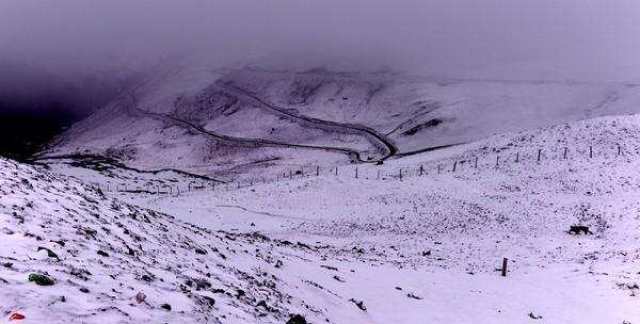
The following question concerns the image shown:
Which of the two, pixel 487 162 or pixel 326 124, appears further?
pixel 326 124

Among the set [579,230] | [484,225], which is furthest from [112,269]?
[579,230]

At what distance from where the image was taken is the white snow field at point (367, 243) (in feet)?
34.1

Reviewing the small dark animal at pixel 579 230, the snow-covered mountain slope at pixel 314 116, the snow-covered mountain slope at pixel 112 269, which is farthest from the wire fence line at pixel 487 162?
the snow-covered mountain slope at pixel 112 269

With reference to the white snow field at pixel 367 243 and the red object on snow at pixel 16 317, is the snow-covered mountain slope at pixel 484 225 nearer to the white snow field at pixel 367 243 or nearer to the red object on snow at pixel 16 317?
the white snow field at pixel 367 243

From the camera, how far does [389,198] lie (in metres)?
43.2

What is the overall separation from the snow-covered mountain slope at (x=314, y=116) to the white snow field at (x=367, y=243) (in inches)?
1387

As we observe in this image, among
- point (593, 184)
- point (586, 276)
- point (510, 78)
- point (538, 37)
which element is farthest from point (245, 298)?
A: point (538, 37)

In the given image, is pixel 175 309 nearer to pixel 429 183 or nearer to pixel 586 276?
pixel 586 276

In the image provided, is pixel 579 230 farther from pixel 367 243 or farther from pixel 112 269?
pixel 112 269

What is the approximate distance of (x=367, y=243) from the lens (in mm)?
35531

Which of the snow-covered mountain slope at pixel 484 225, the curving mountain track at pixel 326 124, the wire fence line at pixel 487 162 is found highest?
the curving mountain track at pixel 326 124

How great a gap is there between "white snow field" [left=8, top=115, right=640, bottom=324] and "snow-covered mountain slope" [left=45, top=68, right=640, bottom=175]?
3524cm

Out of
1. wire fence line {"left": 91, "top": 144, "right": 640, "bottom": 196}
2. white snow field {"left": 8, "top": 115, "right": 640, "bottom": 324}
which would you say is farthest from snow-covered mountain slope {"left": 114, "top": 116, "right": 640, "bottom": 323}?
wire fence line {"left": 91, "top": 144, "right": 640, "bottom": 196}

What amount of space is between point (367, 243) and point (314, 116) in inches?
3377
